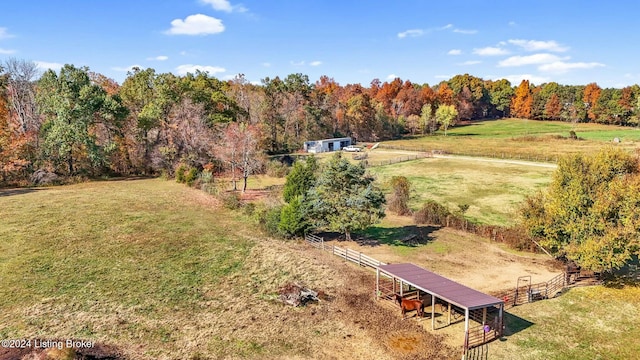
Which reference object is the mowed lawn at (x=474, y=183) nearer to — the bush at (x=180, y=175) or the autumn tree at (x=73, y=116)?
the bush at (x=180, y=175)

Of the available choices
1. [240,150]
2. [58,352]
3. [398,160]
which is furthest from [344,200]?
[398,160]

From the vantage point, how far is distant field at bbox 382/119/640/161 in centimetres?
7350

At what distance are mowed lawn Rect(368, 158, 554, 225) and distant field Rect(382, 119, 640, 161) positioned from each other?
1074cm

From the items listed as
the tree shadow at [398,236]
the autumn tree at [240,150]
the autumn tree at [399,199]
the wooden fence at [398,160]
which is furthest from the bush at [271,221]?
the wooden fence at [398,160]

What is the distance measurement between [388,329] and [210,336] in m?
7.95

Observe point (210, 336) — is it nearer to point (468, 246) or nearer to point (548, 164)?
point (468, 246)

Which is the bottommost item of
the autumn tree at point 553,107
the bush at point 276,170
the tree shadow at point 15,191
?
the tree shadow at point 15,191

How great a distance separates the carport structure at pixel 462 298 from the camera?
55.6 ft

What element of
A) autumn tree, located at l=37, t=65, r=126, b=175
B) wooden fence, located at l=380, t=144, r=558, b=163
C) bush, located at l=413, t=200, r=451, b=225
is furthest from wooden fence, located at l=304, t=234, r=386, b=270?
wooden fence, located at l=380, t=144, r=558, b=163

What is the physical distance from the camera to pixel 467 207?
40.6 m

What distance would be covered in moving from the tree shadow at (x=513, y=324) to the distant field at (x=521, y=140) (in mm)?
53627

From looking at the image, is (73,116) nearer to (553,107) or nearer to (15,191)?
(15,191)

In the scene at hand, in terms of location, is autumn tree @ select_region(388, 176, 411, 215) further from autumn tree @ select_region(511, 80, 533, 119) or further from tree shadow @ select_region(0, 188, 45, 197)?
autumn tree @ select_region(511, 80, 533, 119)

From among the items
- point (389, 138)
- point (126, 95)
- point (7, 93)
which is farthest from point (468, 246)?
point (389, 138)
